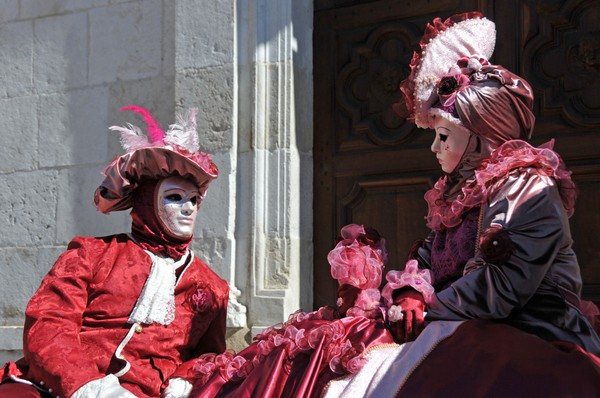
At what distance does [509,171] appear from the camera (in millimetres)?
2988

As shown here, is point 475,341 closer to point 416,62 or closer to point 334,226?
point 416,62

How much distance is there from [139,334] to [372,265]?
1.02 metres

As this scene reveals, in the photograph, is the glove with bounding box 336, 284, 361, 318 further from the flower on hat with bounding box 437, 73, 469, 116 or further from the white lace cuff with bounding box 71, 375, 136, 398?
the white lace cuff with bounding box 71, 375, 136, 398

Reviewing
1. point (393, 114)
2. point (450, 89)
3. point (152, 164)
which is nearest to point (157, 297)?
point (152, 164)

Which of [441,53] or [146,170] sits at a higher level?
[441,53]

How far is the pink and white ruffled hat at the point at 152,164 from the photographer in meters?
3.76

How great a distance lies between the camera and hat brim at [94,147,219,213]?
148 inches

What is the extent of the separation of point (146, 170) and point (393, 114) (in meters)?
1.59

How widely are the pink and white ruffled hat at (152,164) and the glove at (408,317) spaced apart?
1.19 m

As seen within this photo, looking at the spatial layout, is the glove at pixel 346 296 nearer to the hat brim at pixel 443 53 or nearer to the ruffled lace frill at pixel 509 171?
the ruffled lace frill at pixel 509 171

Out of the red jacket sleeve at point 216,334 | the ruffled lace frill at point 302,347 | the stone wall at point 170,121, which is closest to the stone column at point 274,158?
the stone wall at point 170,121

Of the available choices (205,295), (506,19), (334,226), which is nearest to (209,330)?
(205,295)

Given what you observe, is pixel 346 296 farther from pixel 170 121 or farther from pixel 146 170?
pixel 170 121

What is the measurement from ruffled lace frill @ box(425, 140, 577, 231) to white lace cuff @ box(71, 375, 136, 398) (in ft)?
4.30
